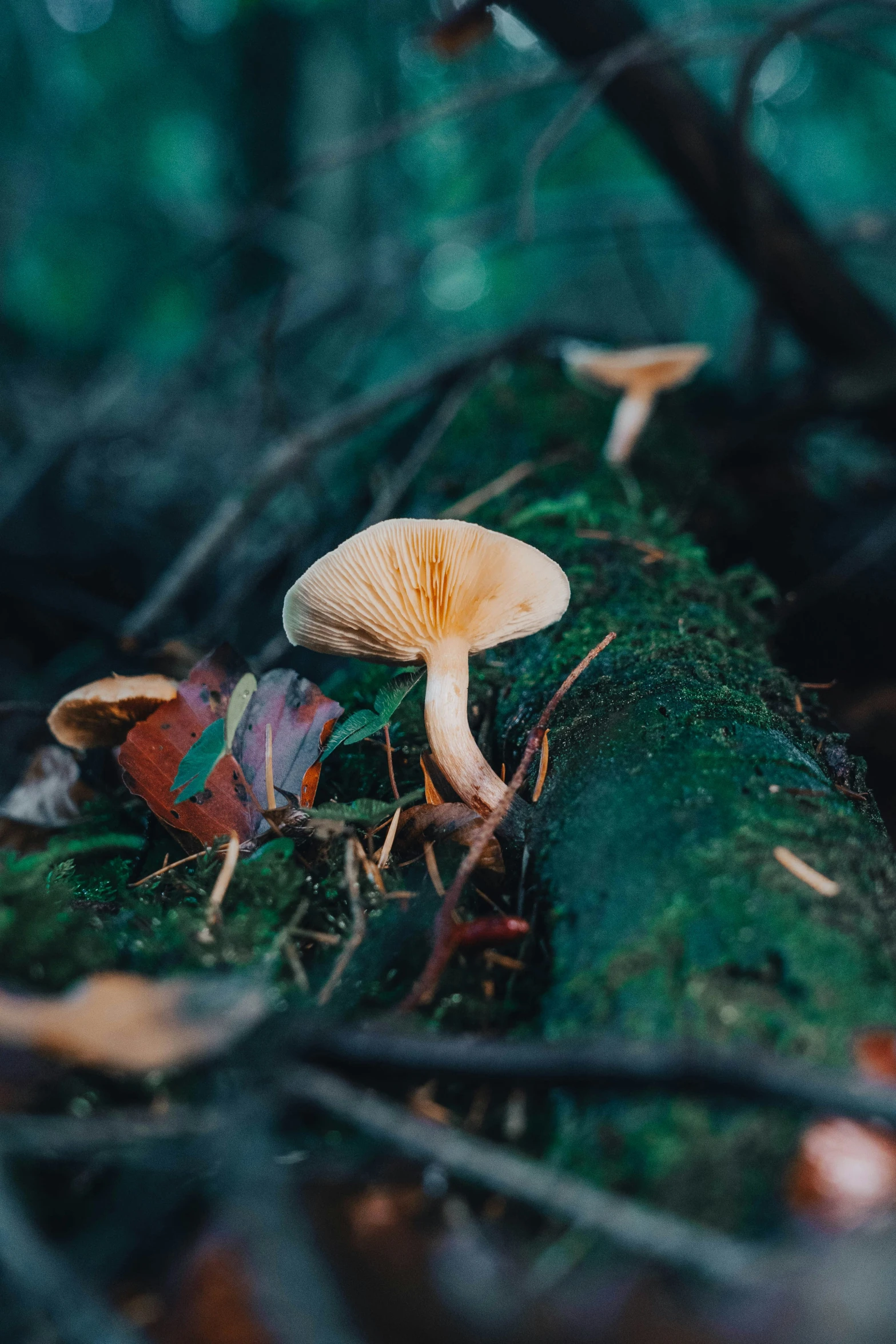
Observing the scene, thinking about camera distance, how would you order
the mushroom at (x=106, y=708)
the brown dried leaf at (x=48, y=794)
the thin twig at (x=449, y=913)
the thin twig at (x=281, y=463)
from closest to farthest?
the thin twig at (x=449, y=913)
the mushroom at (x=106, y=708)
the brown dried leaf at (x=48, y=794)
the thin twig at (x=281, y=463)

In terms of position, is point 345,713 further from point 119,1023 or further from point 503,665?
point 119,1023

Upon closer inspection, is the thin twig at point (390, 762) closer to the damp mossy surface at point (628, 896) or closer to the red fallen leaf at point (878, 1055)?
the damp mossy surface at point (628, 896)

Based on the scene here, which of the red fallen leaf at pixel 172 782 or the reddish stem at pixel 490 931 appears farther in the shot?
the red fallen leaf at pixel 172 782

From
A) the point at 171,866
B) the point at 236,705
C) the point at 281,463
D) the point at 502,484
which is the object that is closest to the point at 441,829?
the point at 236,705

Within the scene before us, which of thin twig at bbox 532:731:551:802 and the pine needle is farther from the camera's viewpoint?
thin twig at bbox 532:731:551:802

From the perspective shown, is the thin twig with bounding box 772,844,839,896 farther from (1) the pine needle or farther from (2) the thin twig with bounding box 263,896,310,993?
(2) the thin twig with bounding box 263,896,310,993

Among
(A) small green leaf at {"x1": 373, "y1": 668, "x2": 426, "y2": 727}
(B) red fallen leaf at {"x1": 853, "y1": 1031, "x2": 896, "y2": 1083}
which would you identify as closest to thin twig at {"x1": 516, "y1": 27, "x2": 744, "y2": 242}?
(A) small green leaf at {"x1": 373, "y1": 668, "x2": 426, "y2": 727}

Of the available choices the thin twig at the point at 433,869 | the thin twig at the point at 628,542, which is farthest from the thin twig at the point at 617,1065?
the thin twig at the point at 628,542
